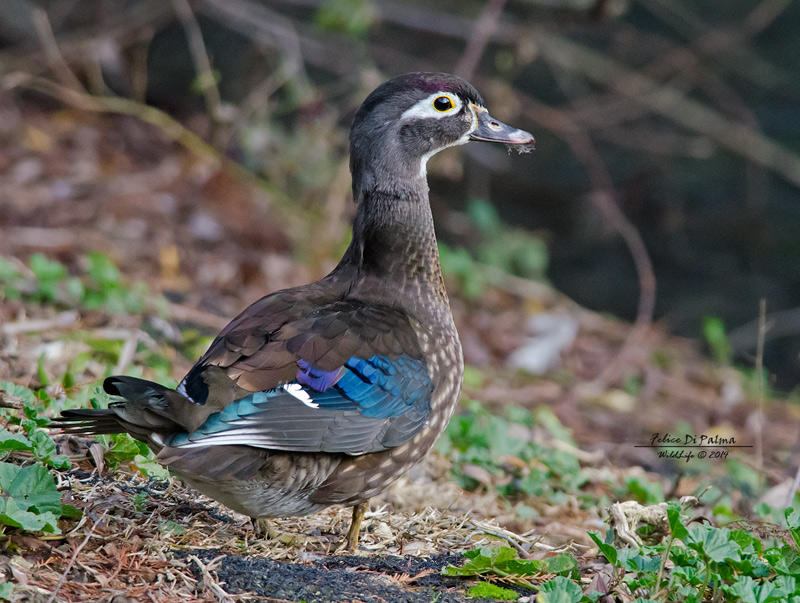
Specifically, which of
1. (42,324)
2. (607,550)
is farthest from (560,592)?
(42,324)

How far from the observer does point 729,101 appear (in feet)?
25.7

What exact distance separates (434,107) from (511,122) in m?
4.24

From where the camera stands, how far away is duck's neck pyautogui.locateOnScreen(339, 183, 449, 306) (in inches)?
140

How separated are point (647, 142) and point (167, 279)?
4.43 meters

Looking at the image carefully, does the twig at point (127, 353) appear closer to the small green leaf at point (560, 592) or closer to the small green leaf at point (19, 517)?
the small green leaf at point (19, 517)

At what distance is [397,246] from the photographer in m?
3.60

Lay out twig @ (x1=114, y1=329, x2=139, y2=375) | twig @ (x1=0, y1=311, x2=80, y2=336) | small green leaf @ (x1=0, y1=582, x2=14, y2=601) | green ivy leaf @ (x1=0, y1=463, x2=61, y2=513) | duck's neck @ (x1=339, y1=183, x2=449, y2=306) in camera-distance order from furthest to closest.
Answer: twig @ (x1=0, y1=311, x2=80, y2=336), twig @ (x1=114, y1=329, x2=139, y2=375), duck's neck @ (x1=339, y1=183, x2=449, y2=306), green ivy leaf @ (x1=0, y1=463, x2=61, y2=513), small green leaf @ (x1=0, y1=582, x2=14, y2=601)

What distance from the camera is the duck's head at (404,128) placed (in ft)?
12.1

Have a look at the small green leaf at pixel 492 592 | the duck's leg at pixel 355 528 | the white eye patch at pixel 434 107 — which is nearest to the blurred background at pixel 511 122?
the white eye patch at pixel 434 107

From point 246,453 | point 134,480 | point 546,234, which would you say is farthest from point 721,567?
point 546,234

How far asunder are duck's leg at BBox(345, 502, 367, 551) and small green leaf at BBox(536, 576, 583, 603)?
814mm

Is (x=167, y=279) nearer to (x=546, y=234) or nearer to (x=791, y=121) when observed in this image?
(x=546, y=234)

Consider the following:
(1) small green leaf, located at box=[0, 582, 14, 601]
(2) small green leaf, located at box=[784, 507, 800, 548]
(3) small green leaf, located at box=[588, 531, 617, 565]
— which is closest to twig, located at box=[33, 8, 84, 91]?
(1) small green leaf, located at box=[0, 582, 14, 601]

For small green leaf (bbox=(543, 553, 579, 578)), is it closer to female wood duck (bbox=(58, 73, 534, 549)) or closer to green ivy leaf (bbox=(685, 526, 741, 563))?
green ivy leaf (bbox=(685, 526, 741, 563))
